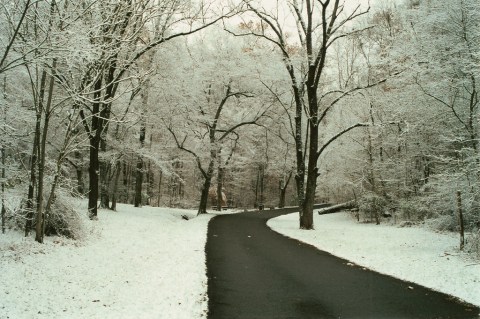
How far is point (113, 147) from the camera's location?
24031mm

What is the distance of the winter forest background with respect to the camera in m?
10.2

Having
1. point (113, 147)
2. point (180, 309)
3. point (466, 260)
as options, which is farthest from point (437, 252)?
point (113, 147)

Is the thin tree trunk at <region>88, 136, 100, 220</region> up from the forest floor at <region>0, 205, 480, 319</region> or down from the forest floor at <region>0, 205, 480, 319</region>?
up

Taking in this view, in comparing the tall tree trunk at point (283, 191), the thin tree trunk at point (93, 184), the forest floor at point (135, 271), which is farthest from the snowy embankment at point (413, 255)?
the tall tree trunk at point (283, 191)

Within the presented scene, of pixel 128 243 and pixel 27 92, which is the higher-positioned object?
pixel 27 92

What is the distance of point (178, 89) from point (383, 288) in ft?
74.1

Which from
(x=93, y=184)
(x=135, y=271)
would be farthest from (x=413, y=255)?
(x=93, y=184)

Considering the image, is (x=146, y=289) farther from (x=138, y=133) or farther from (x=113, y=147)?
(x=138, y=133)

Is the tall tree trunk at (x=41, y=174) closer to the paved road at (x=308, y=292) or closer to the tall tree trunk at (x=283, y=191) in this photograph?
the paved road at (x=308, y=292)

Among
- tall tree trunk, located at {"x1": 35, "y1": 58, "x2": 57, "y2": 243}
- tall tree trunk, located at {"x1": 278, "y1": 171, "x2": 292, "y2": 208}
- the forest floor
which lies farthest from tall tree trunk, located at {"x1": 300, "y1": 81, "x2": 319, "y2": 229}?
tall tree trunk, located at {"x1": 278, "y1": 171, "x2": 292, "y2": 208}

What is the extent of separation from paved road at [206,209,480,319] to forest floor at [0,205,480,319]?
0.44 metres

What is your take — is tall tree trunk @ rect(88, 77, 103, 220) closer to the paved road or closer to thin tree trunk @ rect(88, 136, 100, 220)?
thin tree trunk @ rect(88, 136, 100, 220)

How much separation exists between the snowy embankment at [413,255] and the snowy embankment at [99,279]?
15.6ft

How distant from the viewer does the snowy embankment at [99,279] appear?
21.2ft
